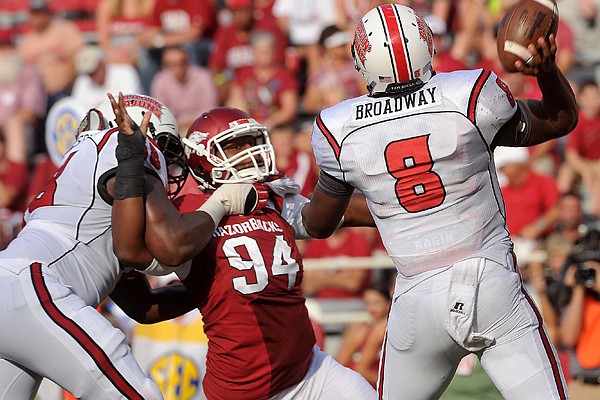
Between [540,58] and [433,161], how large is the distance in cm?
55

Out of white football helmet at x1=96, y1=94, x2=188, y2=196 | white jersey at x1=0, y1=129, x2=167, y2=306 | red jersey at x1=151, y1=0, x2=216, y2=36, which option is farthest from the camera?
red jersey at x1=151, y1=0, x2=216, y2=36

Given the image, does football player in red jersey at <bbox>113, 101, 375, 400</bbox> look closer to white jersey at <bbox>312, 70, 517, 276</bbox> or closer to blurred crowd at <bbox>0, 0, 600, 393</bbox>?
white jersey at <bbox>312, 70, 517, 276</bbox>

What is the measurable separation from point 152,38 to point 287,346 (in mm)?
7204

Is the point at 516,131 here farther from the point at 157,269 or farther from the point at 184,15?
the point at 184,15

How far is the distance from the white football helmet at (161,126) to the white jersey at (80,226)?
1.15 ft

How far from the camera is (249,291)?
4.24 metres

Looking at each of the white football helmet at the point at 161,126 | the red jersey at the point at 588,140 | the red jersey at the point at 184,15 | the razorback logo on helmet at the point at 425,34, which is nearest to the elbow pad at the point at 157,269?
the white football helmet at the point at 161,126

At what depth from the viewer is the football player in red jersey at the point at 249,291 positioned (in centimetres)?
427

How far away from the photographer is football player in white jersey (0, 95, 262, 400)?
12.7 feet

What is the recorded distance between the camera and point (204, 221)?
4.07 metres

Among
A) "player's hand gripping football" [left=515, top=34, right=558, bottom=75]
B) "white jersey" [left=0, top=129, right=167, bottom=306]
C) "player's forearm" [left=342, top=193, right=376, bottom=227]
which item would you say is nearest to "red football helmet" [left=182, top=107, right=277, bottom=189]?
"white jersey" [left=0, top=129, right=167, bottom=306]

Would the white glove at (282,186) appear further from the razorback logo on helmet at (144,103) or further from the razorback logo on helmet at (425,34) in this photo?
the razorback logo on helmet at (425,34)

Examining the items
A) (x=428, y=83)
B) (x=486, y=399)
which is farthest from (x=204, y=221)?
(x=486, y=399)

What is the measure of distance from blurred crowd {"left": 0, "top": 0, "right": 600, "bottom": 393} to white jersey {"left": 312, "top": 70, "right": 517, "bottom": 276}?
324 centimetres
